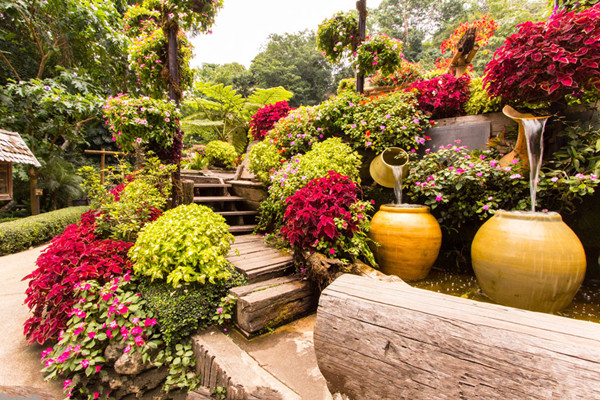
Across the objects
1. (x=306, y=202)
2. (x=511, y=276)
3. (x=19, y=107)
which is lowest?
(x=511, y=276)

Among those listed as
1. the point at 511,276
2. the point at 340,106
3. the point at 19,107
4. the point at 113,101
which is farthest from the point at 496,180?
the point at 19,107

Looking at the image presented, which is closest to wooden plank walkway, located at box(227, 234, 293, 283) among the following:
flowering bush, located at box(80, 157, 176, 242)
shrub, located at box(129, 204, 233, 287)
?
shrub, located at box(129, 204, 233, 287)

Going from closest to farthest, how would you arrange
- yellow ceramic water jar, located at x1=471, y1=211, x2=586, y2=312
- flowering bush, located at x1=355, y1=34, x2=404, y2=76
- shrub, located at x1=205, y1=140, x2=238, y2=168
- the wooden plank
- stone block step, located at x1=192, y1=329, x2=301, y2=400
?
stone block step, located at x1=192, y1=329, x2=301, y2=400 < yellow ceramic water jar, located at x1=471, y1=211, x2=586, y2=312 < the wooden plank < flowering bush, located at x1=355, y1=34, x2=404, y2=76 < shrub, located at x1=205, y1=140, x2=238, y2=168

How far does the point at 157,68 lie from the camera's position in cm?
403

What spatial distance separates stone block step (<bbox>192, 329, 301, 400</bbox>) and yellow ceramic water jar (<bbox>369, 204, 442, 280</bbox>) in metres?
1.66

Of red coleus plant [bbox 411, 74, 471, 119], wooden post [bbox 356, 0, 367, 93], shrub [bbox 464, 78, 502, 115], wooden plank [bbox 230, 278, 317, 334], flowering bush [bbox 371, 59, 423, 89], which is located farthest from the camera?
flowering bush [bbox 371, 59, 423, 89]

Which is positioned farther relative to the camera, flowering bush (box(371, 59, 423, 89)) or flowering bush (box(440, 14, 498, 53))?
flowering bush (box(440, 14, 498, 53))

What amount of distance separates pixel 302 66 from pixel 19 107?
655 inches

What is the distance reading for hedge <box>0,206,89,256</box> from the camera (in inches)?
186

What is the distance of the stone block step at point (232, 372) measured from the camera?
1.49 m

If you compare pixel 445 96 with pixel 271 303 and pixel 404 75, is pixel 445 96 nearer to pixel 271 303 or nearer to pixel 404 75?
pixel 404 75

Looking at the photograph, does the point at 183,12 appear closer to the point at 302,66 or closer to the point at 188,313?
the point at 188,313

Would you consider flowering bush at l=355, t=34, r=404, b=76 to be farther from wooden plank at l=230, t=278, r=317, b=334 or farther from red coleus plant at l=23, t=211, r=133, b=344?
red coleus plant at l=23, t=211, r=133, b=344

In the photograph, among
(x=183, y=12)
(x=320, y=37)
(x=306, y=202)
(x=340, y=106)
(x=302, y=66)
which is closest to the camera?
(x=306, y=202)
